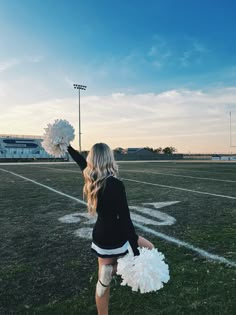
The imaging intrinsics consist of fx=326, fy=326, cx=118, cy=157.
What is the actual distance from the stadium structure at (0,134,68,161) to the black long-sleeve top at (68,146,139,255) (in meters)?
87.0

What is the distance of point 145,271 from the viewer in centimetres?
274

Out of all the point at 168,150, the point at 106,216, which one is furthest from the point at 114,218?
the point at 168,150

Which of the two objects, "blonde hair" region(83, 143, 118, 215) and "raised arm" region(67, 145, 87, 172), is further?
"raised arm" region(67, 145, 87, 172)

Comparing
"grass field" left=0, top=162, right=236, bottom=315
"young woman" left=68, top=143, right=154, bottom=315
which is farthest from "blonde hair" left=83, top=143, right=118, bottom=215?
"grass field" left=0, top=162, right=236, bottom=315

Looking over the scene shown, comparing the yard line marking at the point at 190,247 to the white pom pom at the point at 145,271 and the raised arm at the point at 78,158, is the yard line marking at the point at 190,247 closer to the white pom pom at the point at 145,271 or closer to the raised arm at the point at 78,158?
the white pom pom at the point at 145,271

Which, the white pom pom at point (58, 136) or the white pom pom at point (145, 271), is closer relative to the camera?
the white pom pom at point (145, 271)

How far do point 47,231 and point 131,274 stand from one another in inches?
166

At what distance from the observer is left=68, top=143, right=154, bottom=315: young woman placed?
2.91 metres

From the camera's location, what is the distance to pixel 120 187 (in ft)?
9.58

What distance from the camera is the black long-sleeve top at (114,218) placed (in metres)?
2.88

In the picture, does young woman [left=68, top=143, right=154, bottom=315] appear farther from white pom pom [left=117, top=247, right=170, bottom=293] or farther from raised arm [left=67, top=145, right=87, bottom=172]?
raised arm [left=67, top=145, right=87, bottom=172]

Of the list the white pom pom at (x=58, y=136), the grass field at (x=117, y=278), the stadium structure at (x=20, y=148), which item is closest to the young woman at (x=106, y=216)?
the grass field at (x=117, y=278)

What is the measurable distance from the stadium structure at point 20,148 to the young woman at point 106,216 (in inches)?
3423

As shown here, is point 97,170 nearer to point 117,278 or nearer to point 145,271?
point 145,271
